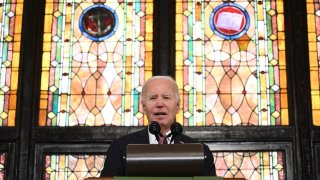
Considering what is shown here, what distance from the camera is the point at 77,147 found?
482 cm

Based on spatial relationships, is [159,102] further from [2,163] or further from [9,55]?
[9,55]

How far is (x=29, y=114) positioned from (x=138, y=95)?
81 centimetres

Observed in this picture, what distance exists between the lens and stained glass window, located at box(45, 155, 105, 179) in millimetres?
4754

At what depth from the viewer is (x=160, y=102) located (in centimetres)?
293

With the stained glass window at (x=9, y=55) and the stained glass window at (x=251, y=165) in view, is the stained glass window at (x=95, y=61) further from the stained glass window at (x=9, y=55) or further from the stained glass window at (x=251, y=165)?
the stained glass window at (x=251, y=165)

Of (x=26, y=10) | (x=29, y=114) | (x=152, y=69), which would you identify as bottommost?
(x=29, y=114)

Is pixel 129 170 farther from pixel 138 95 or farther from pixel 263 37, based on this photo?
pixel 263 37

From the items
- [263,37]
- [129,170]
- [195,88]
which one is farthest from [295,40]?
[129,170]

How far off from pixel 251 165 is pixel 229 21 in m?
1.13

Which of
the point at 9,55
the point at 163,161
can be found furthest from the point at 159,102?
the point at 9,55

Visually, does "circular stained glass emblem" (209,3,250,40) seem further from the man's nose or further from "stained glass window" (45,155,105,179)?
the man's nose

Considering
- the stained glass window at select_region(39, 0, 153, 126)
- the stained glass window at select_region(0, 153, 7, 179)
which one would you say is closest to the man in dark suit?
the stained glass window at select_region(39, 0, 153, 126)

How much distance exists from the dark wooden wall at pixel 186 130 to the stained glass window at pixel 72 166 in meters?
0.04

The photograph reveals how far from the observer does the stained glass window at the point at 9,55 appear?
493cm
